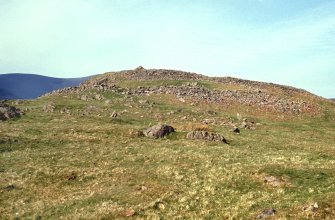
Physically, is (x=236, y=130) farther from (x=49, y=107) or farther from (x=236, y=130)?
(x=49, y=107)

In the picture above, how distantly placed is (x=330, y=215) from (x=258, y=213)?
3807 mm

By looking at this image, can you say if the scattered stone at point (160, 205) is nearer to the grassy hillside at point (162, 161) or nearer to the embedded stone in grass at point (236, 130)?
the grassy hillside at point (162, 161)

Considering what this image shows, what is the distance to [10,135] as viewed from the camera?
4903cm

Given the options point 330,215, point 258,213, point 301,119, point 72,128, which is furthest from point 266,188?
point 301,119

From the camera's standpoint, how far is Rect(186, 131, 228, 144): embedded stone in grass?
47.3 metres

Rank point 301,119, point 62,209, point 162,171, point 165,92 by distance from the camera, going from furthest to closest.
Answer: point 165,92 < point 301,119 < point 162,171 < point 62,209

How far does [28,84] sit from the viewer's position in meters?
156

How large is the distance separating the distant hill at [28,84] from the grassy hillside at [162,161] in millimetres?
76976

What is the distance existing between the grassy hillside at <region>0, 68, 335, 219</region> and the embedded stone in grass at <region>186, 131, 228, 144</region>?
118 centimetres

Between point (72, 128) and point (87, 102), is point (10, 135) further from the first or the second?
point (87, 102)

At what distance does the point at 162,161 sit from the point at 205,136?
422 inches

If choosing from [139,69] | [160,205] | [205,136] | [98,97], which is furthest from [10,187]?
[139,69]

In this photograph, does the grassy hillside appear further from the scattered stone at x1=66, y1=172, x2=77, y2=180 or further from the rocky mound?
the rocky mound

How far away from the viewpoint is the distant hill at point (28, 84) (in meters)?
146
